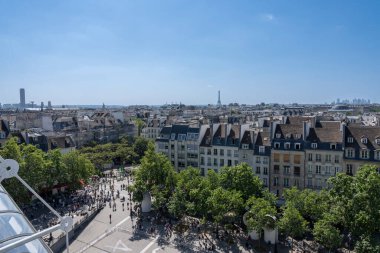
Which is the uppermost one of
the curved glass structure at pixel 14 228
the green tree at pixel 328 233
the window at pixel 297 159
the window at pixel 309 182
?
the curved glass structure at pixel 14 228

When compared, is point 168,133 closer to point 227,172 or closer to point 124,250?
point 227,172

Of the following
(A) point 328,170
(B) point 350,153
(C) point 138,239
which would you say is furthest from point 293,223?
(B) point 350,153

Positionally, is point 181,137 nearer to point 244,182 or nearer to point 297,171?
point 297,171

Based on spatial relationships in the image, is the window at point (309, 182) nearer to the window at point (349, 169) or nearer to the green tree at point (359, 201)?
the window at point (349, 169)

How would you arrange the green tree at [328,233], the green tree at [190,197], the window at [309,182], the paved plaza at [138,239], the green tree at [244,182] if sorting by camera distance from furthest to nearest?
1. the window at [309,182]
2. the green tree at [244,182]
3. the green tree at [190,197]
4. the paved plaza at [138,239]
5. the green tree at [328,233]

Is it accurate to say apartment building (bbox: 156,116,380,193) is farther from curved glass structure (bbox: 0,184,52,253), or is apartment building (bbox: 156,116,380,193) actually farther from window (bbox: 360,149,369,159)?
curved glass structure (bbox: 0,184,52,253)

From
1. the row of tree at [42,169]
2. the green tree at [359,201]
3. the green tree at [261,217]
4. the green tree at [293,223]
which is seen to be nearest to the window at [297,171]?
the green tree at [261,217]
